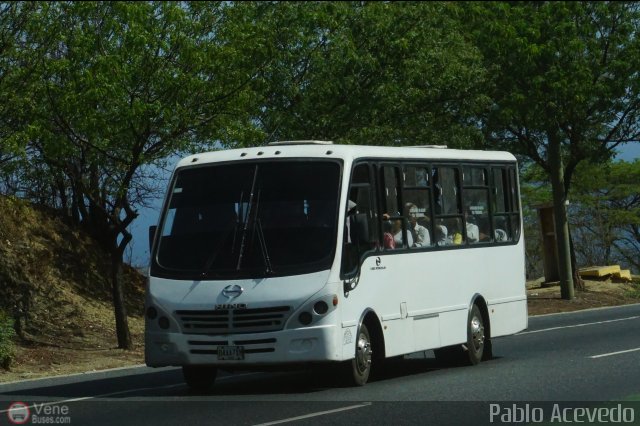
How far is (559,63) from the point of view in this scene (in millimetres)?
35312

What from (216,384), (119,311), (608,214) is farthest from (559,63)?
(608,214)

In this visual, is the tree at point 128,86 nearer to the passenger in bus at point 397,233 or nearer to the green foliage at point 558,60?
the passenger in bus at point 397,233

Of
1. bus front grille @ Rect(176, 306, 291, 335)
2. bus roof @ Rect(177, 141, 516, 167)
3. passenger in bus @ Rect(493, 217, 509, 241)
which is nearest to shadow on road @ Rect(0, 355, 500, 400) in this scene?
bus front grille @ Rect(176, 306, 291, 335)

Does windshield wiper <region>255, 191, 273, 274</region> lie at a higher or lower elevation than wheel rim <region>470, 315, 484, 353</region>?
higher

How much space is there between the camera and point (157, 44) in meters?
21.8

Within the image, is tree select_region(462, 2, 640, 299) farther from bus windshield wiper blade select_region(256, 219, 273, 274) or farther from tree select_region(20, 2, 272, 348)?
bus windshield wiper blade select_region(256, 219, 273, 274)

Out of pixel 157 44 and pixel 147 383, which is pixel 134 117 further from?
pixel 147 383

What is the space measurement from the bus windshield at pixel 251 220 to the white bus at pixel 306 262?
0.05 ft

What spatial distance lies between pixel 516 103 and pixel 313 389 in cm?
2107

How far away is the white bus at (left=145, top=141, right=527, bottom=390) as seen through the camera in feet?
47.5

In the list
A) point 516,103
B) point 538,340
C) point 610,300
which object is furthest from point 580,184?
point 538,340

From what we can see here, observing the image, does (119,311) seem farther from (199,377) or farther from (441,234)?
(199,377)

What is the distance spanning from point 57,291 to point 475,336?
12.0 m

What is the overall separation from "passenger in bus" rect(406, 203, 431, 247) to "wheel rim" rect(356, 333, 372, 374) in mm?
2131
